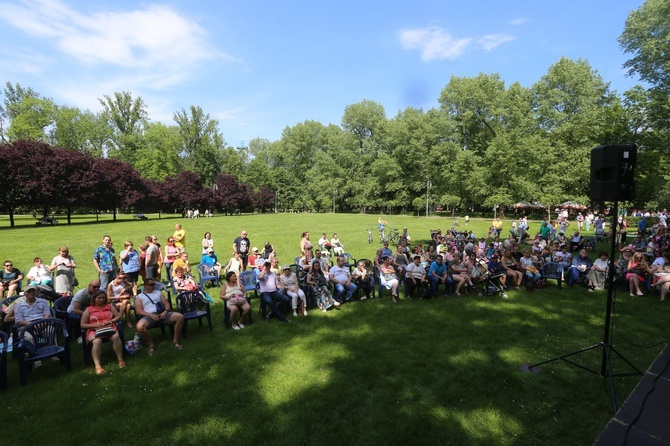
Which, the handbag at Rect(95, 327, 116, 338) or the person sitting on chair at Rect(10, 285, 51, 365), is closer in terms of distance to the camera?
the handbag at Rect(95, 327, 116, 338)

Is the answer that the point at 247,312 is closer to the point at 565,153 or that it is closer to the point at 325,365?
the point at 325,365

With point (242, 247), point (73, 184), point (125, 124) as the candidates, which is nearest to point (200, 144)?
point (125, 124)

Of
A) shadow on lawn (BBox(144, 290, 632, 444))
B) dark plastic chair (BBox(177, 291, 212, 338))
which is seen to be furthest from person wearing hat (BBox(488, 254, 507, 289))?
dark plastic chair (BBox(177, 291, 212, 338))

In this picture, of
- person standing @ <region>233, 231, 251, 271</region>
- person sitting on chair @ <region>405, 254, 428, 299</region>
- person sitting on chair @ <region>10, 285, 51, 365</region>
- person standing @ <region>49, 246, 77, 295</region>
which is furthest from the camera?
person standing @ <region>233, 231, 251, 271</region>

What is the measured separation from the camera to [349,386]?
4555 mm

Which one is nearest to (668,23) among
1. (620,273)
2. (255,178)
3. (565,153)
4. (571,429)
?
(565,153)

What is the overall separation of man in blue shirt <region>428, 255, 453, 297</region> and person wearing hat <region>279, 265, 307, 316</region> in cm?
342

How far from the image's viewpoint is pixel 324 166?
2491 inches

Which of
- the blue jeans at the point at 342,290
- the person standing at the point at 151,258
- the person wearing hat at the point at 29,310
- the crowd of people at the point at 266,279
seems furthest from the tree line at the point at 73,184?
the blue jeans at the point at 342,290

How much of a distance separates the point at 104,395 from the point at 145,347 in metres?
1.49

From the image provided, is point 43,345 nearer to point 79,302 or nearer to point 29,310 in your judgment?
point 29,310

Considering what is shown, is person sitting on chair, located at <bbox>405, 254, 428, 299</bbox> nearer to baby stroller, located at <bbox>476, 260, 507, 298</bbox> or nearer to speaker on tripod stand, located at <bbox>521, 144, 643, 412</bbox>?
baby stroller, located at <bbox>476, 260, 507, 298</bbox>

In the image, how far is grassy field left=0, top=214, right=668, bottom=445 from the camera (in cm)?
368

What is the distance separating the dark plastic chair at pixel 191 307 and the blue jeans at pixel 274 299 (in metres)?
1.18
